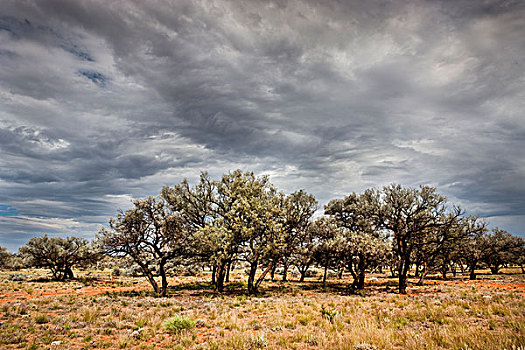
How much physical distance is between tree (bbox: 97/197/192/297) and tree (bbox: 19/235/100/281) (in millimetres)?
24679

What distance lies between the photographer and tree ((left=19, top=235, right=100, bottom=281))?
1783 inches

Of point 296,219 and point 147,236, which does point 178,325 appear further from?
point 296,219

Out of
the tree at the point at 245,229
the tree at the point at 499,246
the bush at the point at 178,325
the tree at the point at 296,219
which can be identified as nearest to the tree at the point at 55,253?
the tree at the point at 245,229

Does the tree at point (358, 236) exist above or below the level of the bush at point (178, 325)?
above

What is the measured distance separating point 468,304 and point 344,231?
1518 centimetres

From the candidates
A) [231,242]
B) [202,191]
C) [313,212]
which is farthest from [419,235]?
[202,191]

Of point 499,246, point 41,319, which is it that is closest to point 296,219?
point 41,319

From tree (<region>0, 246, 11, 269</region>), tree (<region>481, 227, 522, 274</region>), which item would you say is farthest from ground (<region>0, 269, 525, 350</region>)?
tree (<region>0, 246, 11, 269</region>)

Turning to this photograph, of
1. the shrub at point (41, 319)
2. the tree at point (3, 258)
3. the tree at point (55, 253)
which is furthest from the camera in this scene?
the tree at point (3, 258)

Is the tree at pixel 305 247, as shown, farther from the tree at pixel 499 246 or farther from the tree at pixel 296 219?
the tree at pixel 499 246

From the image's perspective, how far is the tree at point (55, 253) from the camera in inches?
1783

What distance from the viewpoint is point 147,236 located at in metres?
26.6

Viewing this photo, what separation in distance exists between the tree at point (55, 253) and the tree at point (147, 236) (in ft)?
81.0

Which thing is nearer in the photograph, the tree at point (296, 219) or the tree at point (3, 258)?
the tree at point (296, 219)
